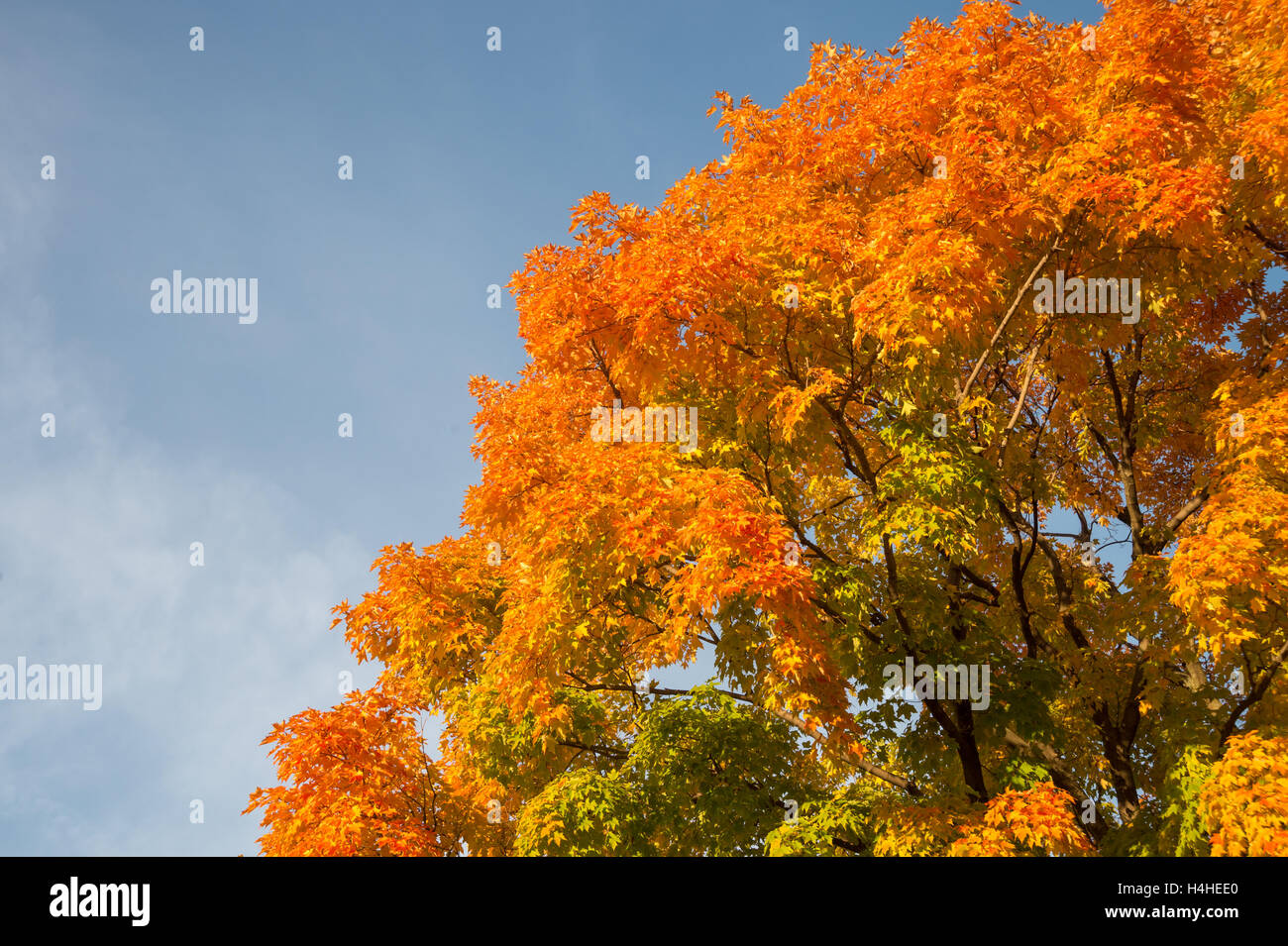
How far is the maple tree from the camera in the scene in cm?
974

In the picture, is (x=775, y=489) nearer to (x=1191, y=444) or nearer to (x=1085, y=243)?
(x=1085, y=243)

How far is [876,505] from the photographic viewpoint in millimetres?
11328

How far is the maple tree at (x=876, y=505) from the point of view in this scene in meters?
9.74

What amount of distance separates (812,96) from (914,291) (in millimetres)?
4169

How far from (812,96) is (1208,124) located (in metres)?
4.89

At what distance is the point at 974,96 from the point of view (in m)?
11.1

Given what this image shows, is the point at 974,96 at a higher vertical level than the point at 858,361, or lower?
higher

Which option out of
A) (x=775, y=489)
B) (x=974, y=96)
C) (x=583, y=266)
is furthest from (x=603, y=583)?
(x=974, y=96)

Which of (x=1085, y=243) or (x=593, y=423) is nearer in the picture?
(x=1085, y=243)
